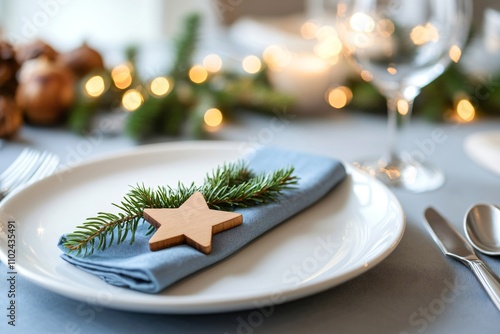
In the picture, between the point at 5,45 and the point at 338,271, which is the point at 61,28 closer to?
the point at 5,45

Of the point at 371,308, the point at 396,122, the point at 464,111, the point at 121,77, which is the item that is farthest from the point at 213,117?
the point at 371,308

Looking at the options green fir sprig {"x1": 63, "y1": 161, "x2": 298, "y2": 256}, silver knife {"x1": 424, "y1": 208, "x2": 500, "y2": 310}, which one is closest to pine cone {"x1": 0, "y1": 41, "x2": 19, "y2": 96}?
green fir sprig {"x1": 63, "y1": 161, "x2": 298, "y2": 256}

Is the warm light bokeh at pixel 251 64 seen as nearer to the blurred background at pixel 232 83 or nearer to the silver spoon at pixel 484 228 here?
the blurred background at pixel 232 83

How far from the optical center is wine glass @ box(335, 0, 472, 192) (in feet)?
2.63

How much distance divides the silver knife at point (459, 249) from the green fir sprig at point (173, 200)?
0.53 feet

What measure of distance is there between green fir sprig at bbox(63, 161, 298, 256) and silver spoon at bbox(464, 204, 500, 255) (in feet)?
0.65

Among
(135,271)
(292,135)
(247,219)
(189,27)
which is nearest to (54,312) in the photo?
(135,271)

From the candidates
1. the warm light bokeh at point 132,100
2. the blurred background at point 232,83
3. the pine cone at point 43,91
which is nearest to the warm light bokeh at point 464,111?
the blurred background at point 232,83

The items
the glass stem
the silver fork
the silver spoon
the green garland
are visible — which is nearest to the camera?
the silver spoon

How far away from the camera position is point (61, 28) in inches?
96.8

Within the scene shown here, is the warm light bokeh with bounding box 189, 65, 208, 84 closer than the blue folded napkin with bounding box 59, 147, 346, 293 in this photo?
No

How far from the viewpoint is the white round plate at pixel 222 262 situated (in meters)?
0.48

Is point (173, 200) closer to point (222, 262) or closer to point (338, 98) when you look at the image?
point (222, 262)

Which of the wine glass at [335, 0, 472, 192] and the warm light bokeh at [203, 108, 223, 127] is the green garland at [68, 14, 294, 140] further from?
the wine glass at [335, 0, 472, 192]
